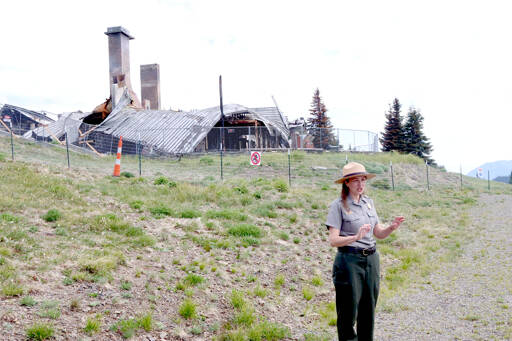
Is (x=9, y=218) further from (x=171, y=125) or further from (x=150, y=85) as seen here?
(x=150, y=85)

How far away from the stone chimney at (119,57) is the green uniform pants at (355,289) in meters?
36.6

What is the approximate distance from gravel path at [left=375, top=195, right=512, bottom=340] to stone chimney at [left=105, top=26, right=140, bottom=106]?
3410 cm

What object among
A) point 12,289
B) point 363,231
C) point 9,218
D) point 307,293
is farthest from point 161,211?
point 363,231

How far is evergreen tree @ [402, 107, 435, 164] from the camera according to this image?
167 feet

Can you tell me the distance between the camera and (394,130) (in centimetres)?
5069

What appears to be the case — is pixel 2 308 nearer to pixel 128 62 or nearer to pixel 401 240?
pixel 401 240

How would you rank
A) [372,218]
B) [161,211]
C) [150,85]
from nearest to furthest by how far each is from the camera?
[372,218] → [161,211] → [150,85]

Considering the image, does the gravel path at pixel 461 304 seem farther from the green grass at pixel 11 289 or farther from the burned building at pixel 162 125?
the burned building at pixel 162 125

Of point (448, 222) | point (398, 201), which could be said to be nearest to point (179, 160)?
point (398, 201)

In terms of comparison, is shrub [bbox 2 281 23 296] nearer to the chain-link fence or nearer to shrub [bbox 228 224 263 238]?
shrub [bbox 228 224 263 238]

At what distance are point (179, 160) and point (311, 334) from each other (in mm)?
21765

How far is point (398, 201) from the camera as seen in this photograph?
60.3 feet

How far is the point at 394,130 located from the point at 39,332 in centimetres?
5050

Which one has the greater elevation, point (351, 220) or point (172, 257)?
point (351, 220)
